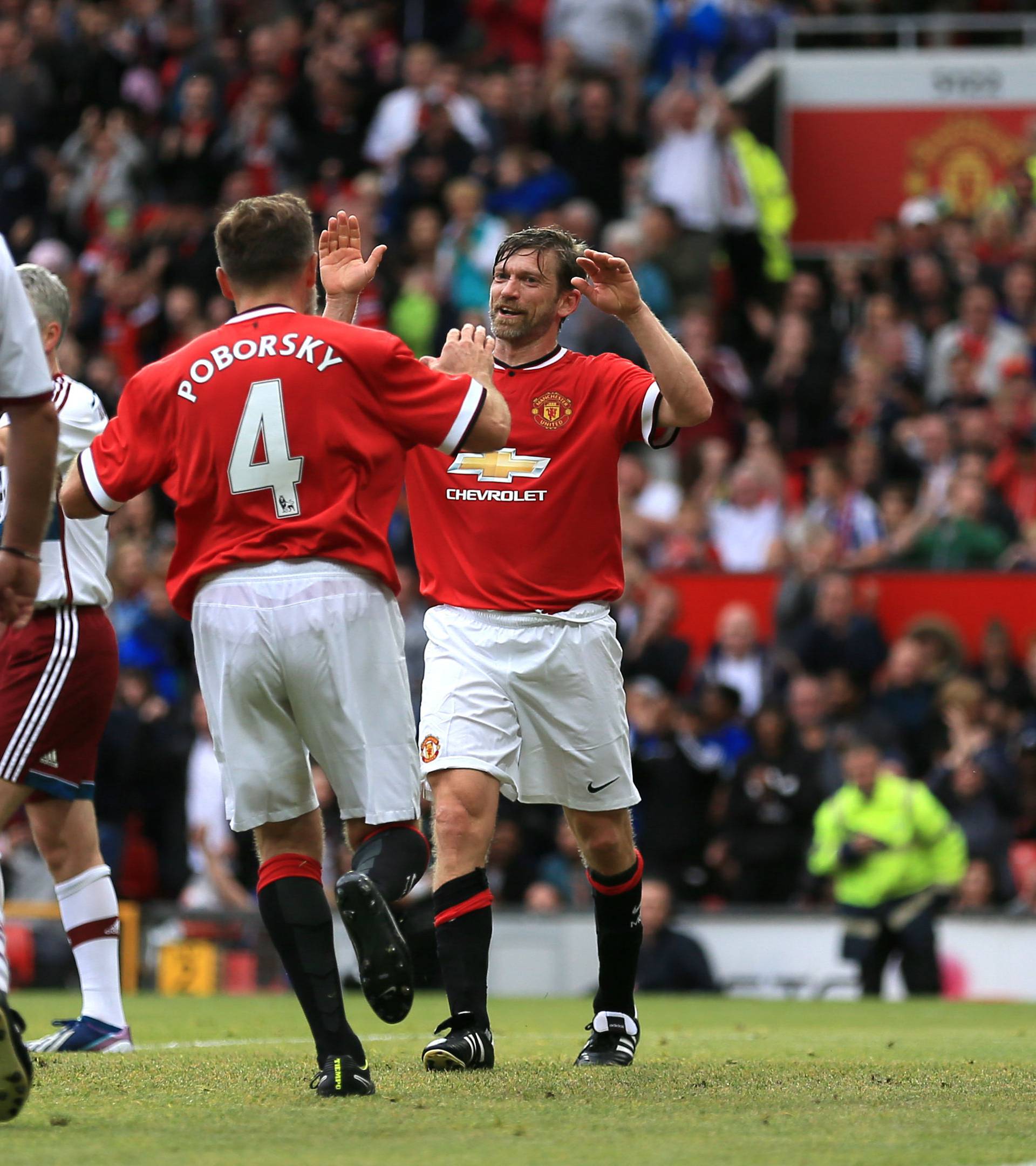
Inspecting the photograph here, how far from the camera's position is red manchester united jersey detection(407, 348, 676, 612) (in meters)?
6.90

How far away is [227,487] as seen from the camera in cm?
568

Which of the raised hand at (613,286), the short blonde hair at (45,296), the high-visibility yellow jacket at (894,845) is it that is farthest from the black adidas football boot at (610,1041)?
the high-visibility yellow jacket at (894,845)

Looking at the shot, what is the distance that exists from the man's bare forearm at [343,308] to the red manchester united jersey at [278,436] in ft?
2.26

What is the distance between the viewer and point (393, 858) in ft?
18.7

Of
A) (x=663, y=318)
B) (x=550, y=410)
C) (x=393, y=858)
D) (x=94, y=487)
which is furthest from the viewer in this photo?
(x=663, y=318)

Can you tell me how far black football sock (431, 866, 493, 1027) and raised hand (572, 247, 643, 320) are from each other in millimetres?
1798

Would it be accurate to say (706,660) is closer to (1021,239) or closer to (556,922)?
(556,922)

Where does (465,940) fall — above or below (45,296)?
below

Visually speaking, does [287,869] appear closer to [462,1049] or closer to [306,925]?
[306,925]

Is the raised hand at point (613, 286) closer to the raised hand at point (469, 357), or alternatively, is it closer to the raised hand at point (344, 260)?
the raised hand at point (344, 260)

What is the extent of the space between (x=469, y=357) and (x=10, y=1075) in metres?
2.29

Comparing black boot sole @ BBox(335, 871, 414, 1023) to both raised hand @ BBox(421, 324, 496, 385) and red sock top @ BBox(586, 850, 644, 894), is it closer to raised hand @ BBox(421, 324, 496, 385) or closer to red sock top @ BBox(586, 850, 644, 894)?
raised hand @ BBox(421, 324, 496, 385)

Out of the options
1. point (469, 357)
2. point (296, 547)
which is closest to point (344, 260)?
point (469, 357)

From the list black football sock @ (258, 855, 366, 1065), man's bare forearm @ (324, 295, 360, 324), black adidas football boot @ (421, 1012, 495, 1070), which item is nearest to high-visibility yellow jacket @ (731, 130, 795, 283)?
man's bare forearm @ (324, 295, 360, 324)
